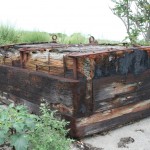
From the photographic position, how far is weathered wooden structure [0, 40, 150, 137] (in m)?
3.21

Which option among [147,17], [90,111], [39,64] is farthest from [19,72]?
[147,17]

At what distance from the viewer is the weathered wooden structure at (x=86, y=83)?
3.21 m

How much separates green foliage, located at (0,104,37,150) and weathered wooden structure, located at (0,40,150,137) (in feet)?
2.12

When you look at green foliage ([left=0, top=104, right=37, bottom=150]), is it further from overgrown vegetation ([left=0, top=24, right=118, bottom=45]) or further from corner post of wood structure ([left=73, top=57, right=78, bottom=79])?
overgrown vegetation ([left=0, top=24, right=118, bottom=45])

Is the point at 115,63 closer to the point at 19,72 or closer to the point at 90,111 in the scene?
the point at 90,111

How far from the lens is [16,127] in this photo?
254cm

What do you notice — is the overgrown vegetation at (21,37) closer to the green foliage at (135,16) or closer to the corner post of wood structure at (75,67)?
the green foliage at (135,16)

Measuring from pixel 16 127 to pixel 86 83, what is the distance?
0.89 metres

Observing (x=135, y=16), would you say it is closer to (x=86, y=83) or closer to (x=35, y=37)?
(x=35, y=37)

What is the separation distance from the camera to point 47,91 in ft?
11.5

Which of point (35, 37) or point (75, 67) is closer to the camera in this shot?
point (75, 67)

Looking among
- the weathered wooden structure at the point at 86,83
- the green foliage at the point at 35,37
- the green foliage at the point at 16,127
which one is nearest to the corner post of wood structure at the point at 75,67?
the weathered wooden structure at the point at 86,83

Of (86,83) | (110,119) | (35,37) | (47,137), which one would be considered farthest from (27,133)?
(35,37)

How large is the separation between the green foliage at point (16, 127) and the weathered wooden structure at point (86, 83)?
2.12 ft
